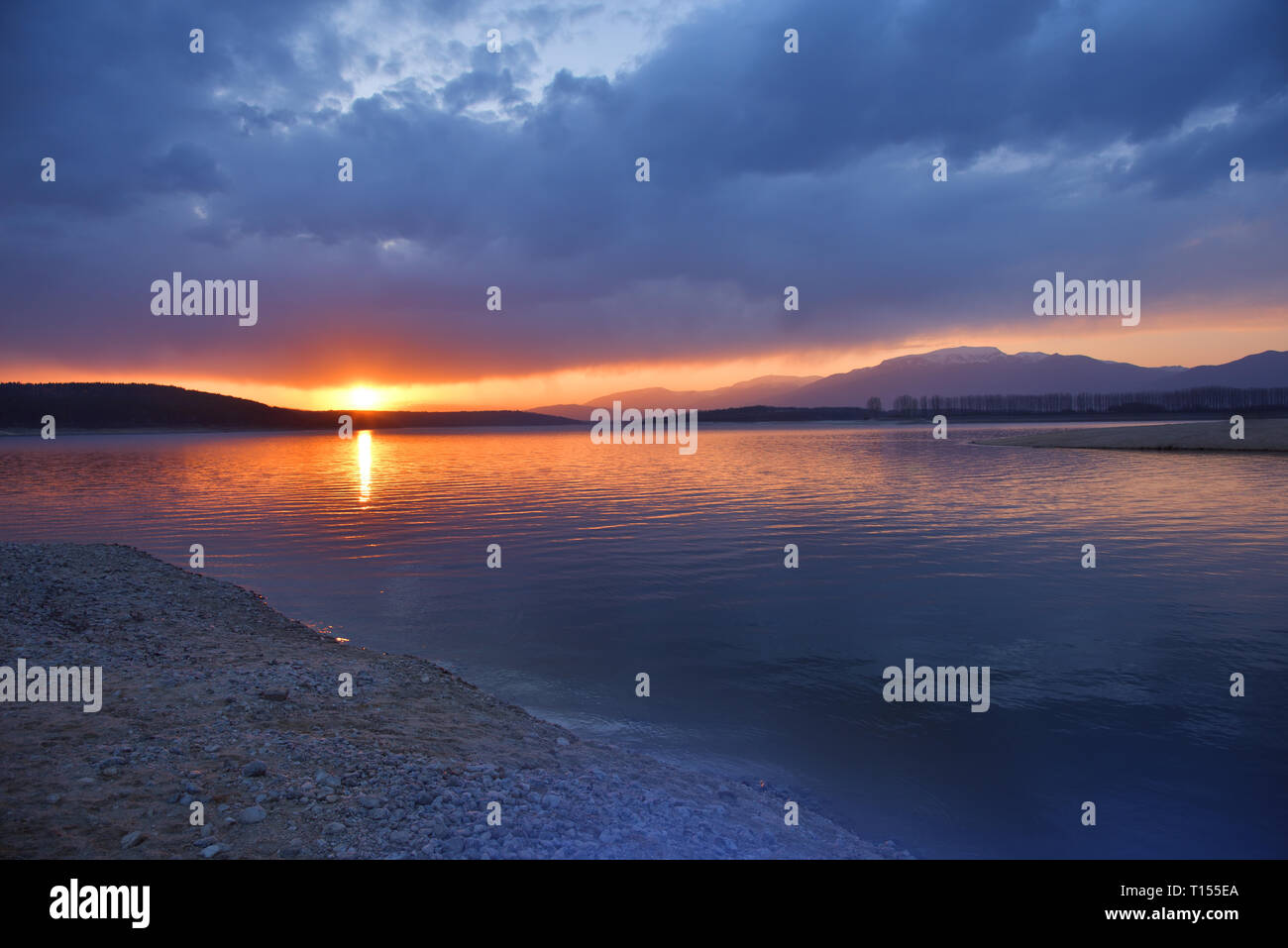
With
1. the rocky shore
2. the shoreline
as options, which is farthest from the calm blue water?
the shoreline

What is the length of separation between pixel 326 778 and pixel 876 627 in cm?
1213

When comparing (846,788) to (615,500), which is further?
(615,500)

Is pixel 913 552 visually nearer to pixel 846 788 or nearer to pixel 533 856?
pixel 846 788

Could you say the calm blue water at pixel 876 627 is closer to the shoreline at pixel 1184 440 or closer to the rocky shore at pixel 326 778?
the rocky shore at pixel 326 778

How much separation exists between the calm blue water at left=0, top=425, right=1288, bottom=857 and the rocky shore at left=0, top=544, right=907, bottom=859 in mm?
1319

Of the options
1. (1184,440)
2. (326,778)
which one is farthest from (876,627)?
(1184,440)

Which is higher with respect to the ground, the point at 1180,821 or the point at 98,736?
the point at 98,736

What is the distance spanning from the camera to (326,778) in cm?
741
